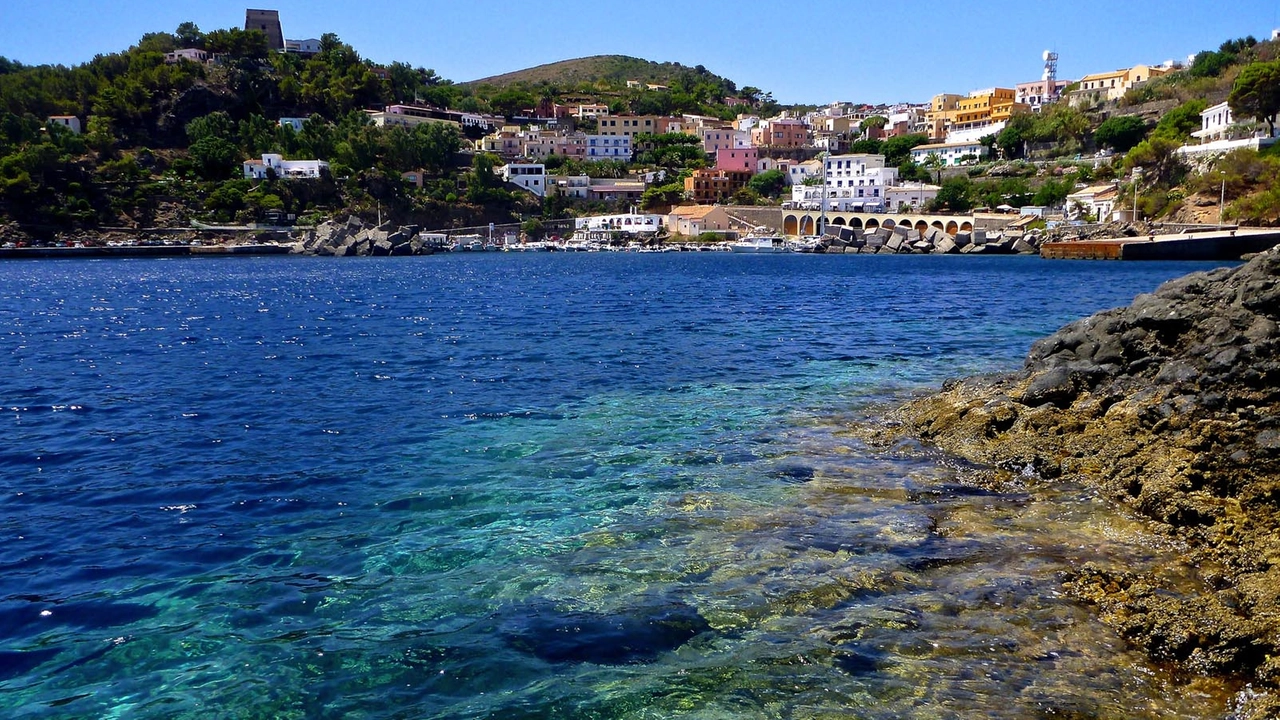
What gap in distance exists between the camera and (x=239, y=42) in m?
148

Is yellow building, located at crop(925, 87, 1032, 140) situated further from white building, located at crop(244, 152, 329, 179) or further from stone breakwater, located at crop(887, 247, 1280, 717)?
stone breakwater, located at crop(887, 247, 1280, 717)

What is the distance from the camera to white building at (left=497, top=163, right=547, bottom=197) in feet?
444

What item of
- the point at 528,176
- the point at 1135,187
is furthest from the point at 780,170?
the point at 1135,187

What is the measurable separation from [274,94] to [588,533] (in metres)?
154

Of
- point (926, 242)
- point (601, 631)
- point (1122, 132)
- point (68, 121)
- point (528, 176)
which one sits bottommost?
point (601, 631)

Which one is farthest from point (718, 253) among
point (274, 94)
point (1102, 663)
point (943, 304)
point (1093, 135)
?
point (1102, 663)

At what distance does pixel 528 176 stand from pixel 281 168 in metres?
38.3

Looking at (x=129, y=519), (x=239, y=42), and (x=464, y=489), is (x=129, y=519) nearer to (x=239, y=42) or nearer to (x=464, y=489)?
(x=464, y=489)

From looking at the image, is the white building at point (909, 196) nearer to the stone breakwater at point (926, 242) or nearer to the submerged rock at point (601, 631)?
the stone breakwater at point (926, 242)

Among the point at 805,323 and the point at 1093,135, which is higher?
the point at 1093,135

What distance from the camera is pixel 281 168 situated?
115938 mm

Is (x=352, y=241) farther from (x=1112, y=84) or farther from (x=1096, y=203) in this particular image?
(x=1112, y=84)

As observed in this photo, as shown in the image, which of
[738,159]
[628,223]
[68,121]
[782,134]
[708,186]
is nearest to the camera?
[68,121]

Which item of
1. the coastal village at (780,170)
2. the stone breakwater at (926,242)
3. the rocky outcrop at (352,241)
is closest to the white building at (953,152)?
the coastal village at (780,170)
